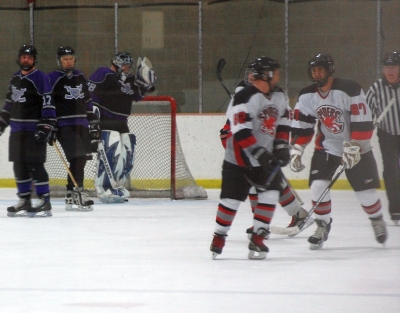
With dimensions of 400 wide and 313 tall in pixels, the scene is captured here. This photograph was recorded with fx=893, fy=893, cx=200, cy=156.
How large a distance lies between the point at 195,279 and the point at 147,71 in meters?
3.73

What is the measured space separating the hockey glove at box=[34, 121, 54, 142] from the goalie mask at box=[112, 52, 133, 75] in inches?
58.7

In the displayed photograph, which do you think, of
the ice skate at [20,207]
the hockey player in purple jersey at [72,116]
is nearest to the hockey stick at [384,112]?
the hockey player in purple jersey at [72,116]

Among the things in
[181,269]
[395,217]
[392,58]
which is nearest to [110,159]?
[395,217]

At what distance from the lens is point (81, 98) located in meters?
5.93

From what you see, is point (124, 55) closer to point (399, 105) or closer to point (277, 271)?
point (399, 105)

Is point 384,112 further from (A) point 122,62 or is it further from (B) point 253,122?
(A) point 122,62

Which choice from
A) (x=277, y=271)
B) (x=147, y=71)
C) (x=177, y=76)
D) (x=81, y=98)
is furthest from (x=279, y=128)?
(x=177, y=76)

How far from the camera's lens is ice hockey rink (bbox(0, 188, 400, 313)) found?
105 inches

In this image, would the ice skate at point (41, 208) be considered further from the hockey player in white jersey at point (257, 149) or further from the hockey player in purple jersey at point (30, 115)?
the hockey player in white jersey at point (257, 149)

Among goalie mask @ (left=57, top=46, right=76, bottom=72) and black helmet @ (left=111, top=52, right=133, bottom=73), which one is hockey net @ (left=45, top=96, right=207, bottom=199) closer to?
black helmet @ (left=111, top=52, right=133, bottom=73)

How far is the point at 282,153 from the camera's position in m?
3.59

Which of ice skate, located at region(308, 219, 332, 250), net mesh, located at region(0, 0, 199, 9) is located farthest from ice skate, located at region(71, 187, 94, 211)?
net mesh, located at region(0, 0, 199, 9)

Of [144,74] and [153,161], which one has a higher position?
[144,74]

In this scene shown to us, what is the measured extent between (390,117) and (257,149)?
67.1 inches
